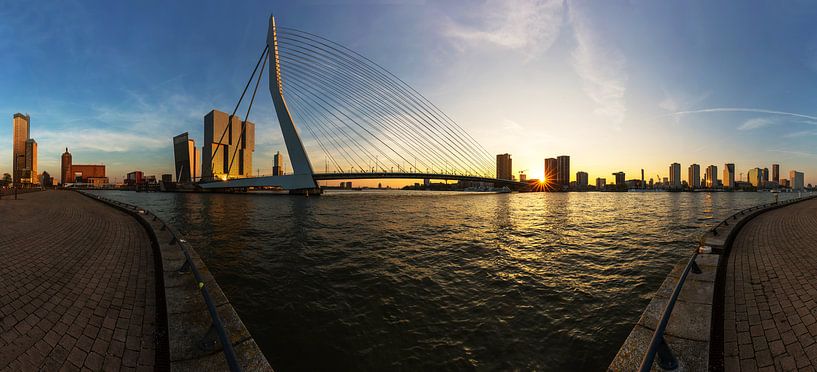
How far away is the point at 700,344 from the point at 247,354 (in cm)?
610

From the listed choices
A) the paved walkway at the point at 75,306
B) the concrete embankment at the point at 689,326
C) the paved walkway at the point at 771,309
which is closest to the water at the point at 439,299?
the concrete embankment at the point at 689,326

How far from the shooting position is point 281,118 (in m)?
60.0

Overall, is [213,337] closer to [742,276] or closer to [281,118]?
[742,276]

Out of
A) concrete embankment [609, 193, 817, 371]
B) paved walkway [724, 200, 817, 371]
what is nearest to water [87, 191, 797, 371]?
concrete embankment [609, 193, 817, 371]

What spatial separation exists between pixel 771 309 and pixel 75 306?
12.3m

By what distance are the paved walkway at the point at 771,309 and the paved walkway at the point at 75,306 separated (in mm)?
8159

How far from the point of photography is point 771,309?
17.6 ft

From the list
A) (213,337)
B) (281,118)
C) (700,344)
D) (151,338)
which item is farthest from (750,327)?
(281,118)

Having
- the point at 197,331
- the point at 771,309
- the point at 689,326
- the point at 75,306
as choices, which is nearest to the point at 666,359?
the point at 689,326

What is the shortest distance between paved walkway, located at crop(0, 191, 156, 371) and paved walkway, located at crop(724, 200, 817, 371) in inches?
321

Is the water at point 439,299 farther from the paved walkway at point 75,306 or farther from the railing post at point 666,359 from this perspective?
the paved walkway at point 75,306

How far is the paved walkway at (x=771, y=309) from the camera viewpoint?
407cm

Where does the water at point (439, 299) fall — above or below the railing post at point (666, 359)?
below

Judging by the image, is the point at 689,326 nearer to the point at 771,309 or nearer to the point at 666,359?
the point at 666,359
